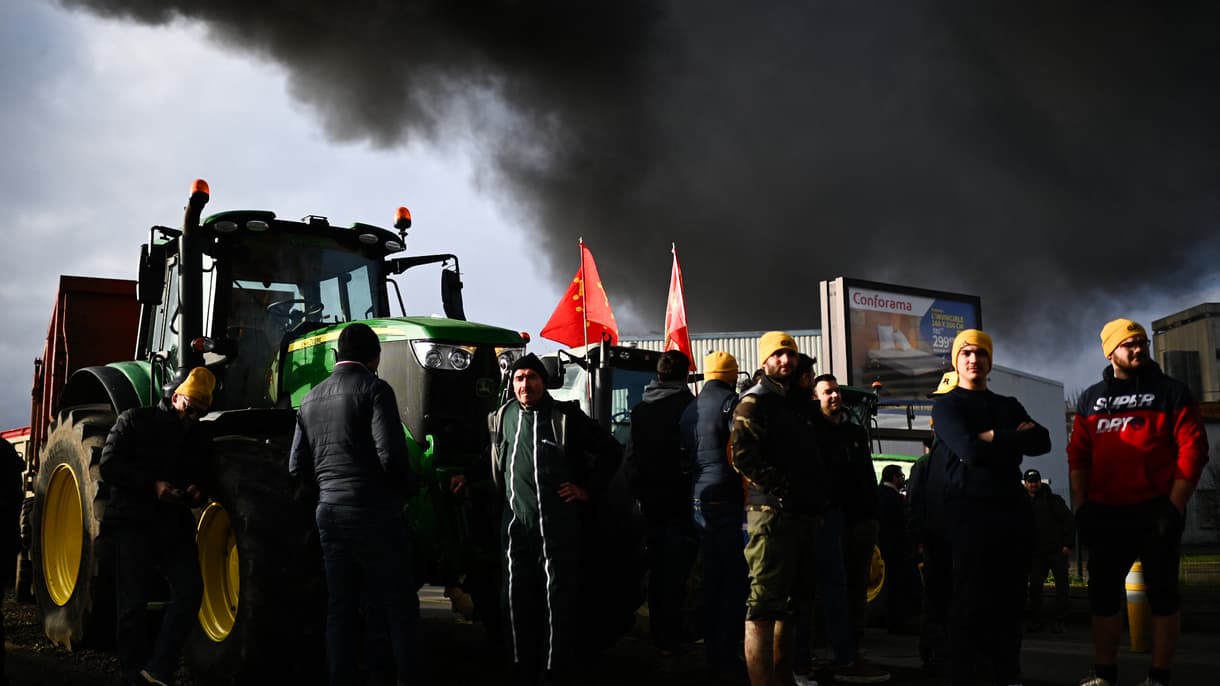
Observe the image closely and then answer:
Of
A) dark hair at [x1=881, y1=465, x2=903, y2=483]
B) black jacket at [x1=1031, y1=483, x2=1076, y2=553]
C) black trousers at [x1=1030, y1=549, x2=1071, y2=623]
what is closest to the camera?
black trousers at [x1=1030, y1=549, x2=1071, y2=623]

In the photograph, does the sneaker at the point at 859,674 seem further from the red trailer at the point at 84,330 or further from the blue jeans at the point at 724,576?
the red trailer at the point at 84,330

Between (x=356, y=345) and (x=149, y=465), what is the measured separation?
59.0 inches

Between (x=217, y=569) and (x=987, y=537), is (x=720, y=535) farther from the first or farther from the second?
(x=217, y=569)

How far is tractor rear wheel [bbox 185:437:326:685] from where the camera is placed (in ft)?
18.5

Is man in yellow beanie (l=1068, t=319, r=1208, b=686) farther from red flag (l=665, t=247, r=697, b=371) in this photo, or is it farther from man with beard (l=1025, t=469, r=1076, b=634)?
red flag (l=665, t=247, r=697, b=371)

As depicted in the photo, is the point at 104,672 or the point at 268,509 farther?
the point at 104,672

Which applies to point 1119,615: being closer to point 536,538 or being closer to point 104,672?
point 536,538

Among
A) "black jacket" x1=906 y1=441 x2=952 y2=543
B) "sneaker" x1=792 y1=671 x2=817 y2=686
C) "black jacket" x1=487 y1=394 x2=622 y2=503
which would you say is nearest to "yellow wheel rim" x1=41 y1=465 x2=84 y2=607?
"black jacket" x1=487 y1=394 x2=622 y2=503

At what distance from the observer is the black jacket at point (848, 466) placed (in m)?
6.65

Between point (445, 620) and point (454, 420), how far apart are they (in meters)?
3.75

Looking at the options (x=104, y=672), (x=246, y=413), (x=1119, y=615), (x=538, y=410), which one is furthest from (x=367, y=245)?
(x=1119, y=615)

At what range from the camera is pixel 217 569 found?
6.47 m

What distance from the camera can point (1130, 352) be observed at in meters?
5.74

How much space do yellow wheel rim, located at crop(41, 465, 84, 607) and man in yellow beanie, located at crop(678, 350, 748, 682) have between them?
4450 mm
